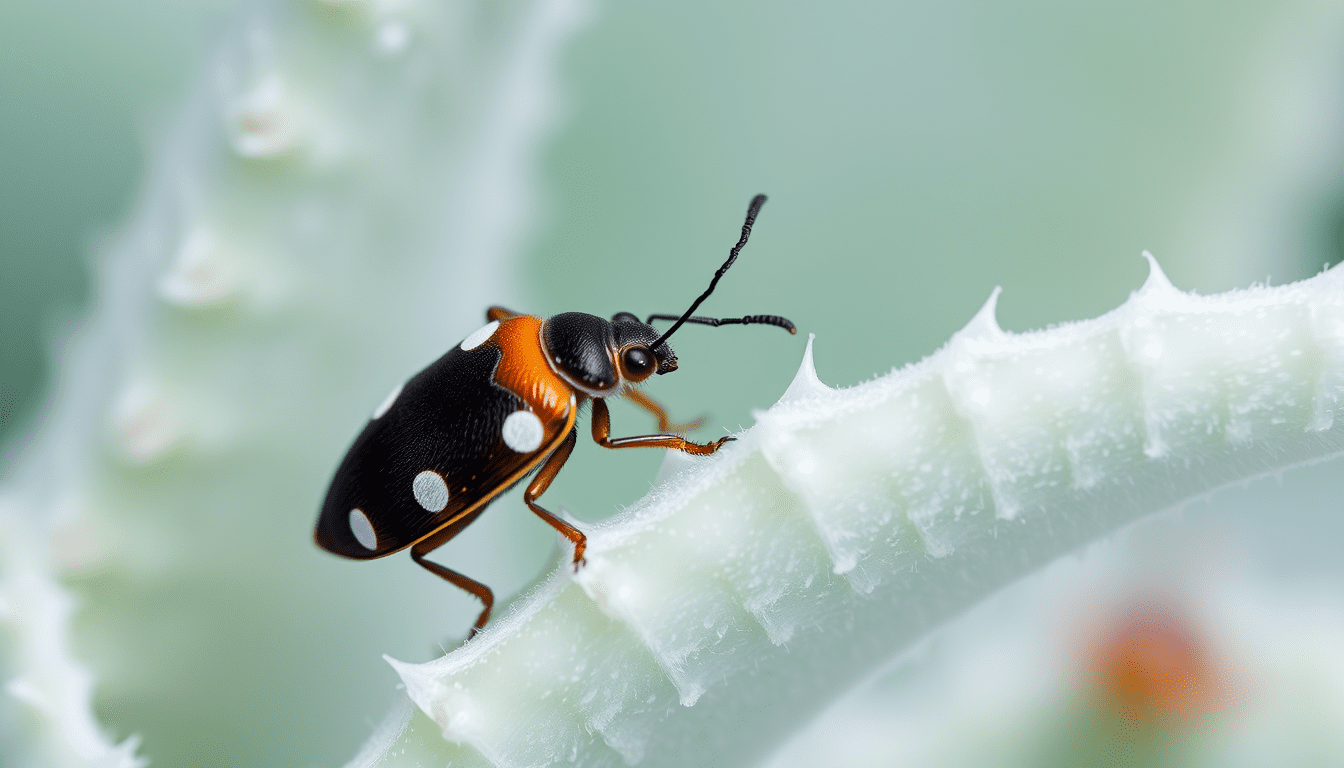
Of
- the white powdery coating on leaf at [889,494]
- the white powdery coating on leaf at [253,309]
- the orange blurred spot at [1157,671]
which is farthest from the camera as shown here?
the orange blurred spot at [1157,671]

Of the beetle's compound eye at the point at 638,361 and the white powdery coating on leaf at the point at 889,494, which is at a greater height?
the beetle's compound eye at the point at 638,361

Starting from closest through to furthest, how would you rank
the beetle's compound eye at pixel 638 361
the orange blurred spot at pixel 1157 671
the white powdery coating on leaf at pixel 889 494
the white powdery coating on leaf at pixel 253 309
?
the white powdery coating on leaf at pixel 889 494, the white powdery coating on leaf at pixel 253 309, the orange blurred spot at pixel 1157 671, the beetle's compound eye at pixel 638 361

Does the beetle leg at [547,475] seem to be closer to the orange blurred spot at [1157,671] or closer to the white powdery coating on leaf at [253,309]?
→ the white powdery coating on leaf at [253,309]

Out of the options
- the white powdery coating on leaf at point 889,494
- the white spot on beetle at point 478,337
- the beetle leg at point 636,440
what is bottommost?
the white powdery coating on leaf at point 889,494

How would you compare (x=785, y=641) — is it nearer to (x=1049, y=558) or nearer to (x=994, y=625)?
(x=1049, y=558)

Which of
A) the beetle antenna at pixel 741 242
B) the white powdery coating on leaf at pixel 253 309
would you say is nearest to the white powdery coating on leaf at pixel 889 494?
the white powdery coating on leaf at pixel 253 309

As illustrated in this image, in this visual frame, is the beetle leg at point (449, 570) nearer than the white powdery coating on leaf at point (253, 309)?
No

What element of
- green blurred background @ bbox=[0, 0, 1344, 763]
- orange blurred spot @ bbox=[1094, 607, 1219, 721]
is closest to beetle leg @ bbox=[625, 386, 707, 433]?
green blurred background @ bbox=[0, 0, 1344, 763]
